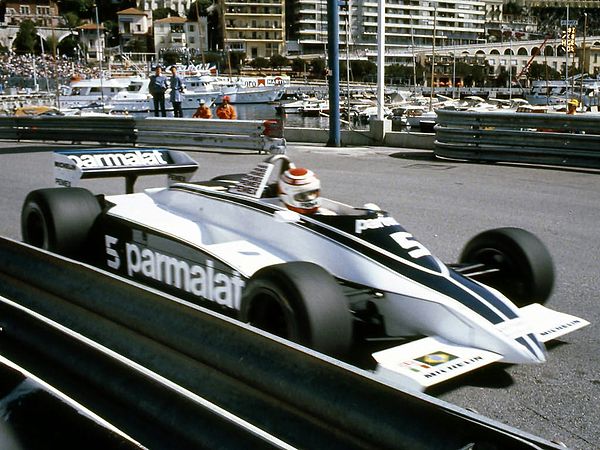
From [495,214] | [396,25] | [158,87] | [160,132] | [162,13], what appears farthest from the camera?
[162,13]

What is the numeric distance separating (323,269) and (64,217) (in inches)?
103

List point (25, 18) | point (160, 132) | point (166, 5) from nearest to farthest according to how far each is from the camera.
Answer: point (160, 132) < point (25, 18) < point (166, 5)

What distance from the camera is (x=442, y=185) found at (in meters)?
11.2

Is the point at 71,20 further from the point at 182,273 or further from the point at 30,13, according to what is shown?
the point at 182,273

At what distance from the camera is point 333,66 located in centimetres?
1593

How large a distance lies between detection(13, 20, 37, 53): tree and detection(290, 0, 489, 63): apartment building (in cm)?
5371

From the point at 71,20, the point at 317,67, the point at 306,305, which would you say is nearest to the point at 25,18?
the point at 71,20

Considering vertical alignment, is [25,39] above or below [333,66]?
above

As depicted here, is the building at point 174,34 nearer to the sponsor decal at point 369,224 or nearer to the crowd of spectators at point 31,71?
the crowd of spectators at point 31,71

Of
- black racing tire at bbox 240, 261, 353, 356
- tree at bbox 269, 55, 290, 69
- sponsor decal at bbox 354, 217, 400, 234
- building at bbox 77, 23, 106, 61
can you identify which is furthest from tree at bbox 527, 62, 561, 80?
black racing tire at bbox 240, 261, 353, 356

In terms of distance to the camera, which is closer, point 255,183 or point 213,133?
point 255,183

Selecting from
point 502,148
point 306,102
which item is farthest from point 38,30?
point 502,148

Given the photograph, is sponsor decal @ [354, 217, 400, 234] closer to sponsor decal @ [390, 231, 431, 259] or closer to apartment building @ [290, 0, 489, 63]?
sponsor decal @ [390, 231, 431, 259]

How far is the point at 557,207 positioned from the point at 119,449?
25.6ft
